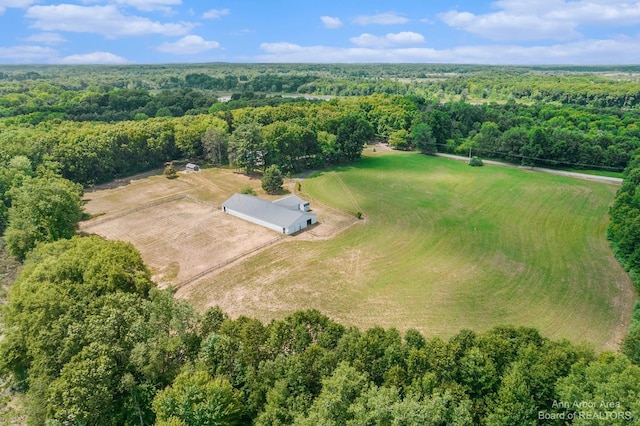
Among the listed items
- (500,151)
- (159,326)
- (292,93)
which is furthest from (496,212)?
(292,93)

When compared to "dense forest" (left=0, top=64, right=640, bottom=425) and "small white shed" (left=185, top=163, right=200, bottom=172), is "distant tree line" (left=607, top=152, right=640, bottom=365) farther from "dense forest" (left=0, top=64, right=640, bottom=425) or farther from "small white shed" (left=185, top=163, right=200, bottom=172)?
"small white shed" (left=185, top=163, right=200, bottom=172)

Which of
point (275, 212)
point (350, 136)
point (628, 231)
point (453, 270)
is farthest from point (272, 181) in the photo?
point (628, 231)

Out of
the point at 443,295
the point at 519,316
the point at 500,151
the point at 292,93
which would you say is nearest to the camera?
the point at 519,316

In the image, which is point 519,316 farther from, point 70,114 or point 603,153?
point 70,114

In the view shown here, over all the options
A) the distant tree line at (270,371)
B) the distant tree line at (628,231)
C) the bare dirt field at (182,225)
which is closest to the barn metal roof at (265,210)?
the bare dirt field at (182,225)

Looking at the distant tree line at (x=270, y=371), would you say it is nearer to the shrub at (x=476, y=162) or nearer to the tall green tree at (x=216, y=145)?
the tall green tree at (x=216, y=145)

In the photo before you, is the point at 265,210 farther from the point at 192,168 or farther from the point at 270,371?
the point at 270,371

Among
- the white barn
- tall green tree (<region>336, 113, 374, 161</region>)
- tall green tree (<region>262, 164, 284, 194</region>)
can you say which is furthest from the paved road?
the white barn
